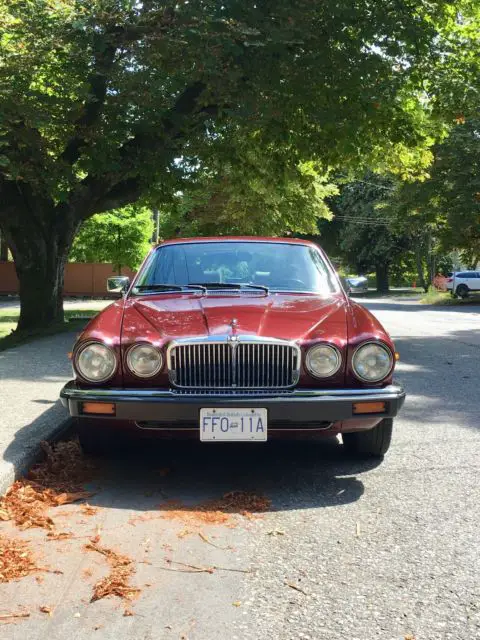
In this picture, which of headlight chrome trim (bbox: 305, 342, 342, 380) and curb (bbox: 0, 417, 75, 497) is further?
headlight chrome trim (bbox: 305, 342, 342, 380)

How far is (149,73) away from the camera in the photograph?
1262 cm

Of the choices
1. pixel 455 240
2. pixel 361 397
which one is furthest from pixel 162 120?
pixel 455 240

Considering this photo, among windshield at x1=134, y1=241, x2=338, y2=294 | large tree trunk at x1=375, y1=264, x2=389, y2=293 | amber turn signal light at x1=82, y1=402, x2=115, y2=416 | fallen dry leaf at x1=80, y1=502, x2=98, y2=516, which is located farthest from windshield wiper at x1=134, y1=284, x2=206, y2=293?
large tree trunk at x1=375, y1=264, x2=389, y2=293

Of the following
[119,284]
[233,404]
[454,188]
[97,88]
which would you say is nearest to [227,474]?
[233,404]

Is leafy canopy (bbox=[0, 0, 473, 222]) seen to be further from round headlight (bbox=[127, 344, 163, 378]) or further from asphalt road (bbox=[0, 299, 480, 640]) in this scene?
asphalt road (bbox=[0, 299, 480, 640])

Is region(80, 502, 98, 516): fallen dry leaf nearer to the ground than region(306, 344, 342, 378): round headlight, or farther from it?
nearer to the ground

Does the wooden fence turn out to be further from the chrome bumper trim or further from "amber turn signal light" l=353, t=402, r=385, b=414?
"amber turn signal light" l=353, t=402, r=385, b=414

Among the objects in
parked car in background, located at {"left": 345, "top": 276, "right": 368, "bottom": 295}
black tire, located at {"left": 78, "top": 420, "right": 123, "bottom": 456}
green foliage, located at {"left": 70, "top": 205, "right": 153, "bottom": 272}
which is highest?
green foliage, located at {"left": 70, "top": 205, "right": 153, "bottom": 272}

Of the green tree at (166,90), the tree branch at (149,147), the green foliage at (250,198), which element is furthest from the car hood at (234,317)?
the green foliage at (250,198)

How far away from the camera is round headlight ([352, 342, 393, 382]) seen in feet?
14.7

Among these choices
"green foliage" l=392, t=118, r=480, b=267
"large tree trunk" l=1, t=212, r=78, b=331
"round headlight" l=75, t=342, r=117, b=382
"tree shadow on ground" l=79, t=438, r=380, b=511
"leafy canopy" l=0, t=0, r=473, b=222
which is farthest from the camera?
"green foliage" l=392, t=118, r=480, b=267

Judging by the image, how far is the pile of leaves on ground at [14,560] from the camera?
3097 millimetres

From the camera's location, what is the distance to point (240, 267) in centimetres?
586

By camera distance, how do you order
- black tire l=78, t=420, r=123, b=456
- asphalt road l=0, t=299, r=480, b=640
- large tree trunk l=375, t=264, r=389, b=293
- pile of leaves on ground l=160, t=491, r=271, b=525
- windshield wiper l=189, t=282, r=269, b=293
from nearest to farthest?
asphalt road l=0, t=299, r=480, b=640
pile of leaves on ground l=160, t=491, r=271, b=525
black tire l=78, t=420, r=123, b=456
windshield wiper l=189, t=282, r=269, b=293
large tree trunk l=375, t=264, r=389, b=293
